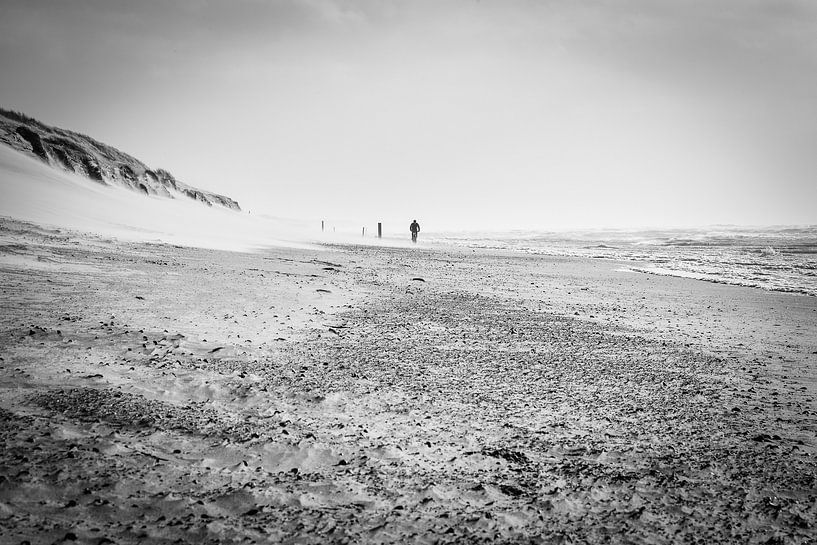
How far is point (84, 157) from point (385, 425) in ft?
182

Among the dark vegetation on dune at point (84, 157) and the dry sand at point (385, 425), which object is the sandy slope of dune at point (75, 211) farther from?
the dry sand at point (385, 425)

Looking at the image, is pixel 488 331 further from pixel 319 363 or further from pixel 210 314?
pixel 210 314

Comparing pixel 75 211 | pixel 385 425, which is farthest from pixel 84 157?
pixel 385 425

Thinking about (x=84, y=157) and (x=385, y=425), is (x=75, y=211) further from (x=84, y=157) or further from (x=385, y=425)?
(x=84, y=157)

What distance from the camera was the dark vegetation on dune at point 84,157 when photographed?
41.5 metres

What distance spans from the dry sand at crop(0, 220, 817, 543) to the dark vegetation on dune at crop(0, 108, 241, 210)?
1729 inches

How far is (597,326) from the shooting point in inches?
325

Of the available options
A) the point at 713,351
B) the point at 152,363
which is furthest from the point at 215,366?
the point at 713,351

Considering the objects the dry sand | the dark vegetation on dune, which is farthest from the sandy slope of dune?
the dry sand

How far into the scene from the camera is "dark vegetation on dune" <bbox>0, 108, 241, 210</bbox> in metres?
41.5

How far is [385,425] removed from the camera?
154 inches

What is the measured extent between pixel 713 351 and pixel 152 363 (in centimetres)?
773

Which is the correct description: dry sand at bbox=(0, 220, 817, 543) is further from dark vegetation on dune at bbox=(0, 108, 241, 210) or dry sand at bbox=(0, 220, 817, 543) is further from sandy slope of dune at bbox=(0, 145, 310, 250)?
dark vegetation on dune at bbox=(0, 108, 241, 210)

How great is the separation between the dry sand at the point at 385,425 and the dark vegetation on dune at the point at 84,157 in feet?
144
